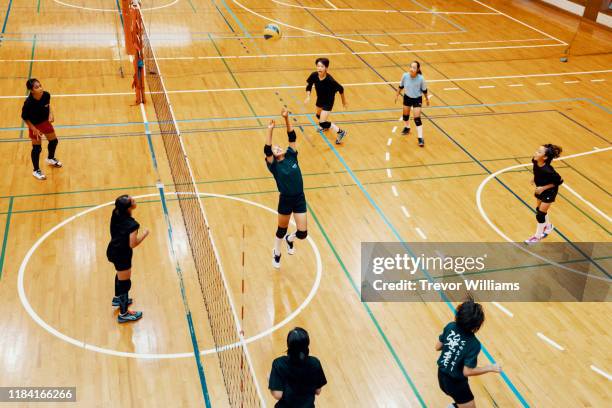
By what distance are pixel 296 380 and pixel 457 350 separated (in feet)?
6.11

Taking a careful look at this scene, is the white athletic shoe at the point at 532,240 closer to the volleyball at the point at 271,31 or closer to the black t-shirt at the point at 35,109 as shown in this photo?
the volleyball at the point at 271,31

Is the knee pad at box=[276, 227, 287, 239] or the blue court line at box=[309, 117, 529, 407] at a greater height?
the knee pad at box=[276, 227, 287, 239]

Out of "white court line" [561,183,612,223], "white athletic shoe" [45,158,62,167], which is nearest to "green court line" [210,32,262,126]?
"white athletic shoe" [45,158,62,167]

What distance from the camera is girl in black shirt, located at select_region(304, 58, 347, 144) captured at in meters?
12.4

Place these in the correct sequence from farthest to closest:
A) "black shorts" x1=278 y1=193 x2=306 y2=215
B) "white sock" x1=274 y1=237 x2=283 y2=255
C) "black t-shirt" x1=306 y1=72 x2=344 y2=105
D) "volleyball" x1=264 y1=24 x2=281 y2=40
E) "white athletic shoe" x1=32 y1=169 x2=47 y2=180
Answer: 1. "volleyball" x1=264 y1=24 x2=281 y2=40
2. "black t-shirt" x1=306 y1=72 x2=344 y2=105
3. "white athletic shoe" x1=32 y1=169 x2=47 y2=180
4. "white sock" x1=274 y1=237 x2=283 y2=255
5. "black shorts" x1=278 y1=193 x2=306 y2=215

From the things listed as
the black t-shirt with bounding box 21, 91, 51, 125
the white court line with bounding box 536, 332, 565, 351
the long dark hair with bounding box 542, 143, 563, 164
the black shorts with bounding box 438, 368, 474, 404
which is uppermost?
the long dark hair with bounding box 542, 143, 563, 164

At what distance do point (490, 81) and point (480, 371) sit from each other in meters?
12.8

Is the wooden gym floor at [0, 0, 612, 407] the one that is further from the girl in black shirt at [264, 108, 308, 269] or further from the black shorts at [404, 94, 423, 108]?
the black shorts at [404, 94, 423, 108]

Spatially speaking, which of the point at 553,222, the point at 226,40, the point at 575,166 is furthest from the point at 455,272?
the point at 226,40

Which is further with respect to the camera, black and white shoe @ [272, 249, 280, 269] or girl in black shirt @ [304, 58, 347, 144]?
girl in black shirt @ [304, 58, 347, 144]

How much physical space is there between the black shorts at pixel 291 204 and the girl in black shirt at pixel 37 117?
16.1 feet

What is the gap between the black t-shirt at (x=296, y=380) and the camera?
5.30 meters

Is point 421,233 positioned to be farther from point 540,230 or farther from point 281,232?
point 281,232

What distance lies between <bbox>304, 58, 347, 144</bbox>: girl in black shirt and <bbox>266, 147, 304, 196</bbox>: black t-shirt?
13.7ft
